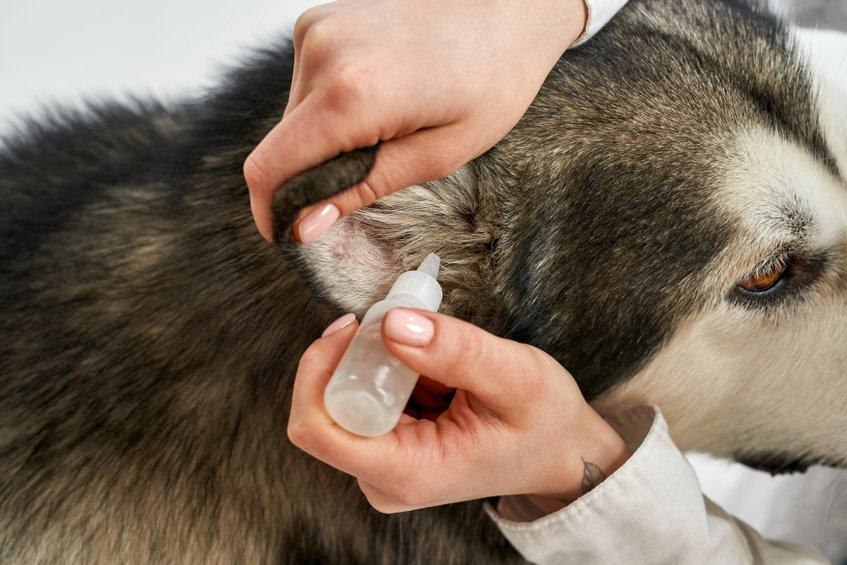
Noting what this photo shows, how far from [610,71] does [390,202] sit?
46cm

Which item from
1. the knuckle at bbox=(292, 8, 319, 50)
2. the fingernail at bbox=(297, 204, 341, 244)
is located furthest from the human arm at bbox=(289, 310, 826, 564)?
the knuckle at bbox=(292, 8, 319, 50)

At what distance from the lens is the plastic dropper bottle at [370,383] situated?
87 cm

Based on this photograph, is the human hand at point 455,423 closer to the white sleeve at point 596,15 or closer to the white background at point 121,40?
the white sleeve at point 596,15

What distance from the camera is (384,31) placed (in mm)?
859

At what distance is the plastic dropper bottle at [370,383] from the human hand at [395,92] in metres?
0.15

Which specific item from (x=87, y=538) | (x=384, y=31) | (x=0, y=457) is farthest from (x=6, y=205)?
(x=384, y=31)

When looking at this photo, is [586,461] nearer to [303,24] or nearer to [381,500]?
[381,500]

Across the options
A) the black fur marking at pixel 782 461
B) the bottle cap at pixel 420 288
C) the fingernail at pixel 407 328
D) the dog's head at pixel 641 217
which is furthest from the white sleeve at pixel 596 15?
the black fur marking at pixel 782 461

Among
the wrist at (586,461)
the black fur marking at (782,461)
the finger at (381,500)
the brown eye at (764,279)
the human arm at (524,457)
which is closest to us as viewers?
the human arm at (524,457)

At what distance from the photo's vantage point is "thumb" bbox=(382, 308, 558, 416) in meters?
0.86

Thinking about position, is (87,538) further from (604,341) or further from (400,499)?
(604,341)

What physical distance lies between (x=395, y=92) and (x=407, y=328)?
10.7 inches

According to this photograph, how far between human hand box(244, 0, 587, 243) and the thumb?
0.51ft

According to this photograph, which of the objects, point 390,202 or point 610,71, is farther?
point 610,71
